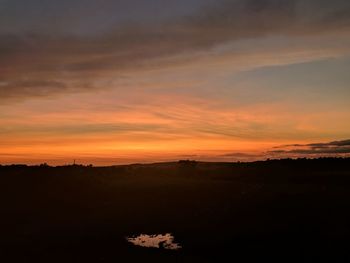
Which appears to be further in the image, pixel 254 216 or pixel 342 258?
pixel 254 216

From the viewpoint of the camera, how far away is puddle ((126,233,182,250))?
30072 millimetres

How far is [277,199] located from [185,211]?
29.8 ft

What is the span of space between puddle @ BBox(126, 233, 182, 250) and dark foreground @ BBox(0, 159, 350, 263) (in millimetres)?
699

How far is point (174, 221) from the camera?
38344 millimetres

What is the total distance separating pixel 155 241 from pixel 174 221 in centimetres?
678

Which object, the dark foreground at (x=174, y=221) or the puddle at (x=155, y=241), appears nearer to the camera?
the dark foreground at (x=174, y=221)

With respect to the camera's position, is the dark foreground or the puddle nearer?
the dark foreground

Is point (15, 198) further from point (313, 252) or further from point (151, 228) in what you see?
point (313, 252)

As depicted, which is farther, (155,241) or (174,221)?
(174,221)

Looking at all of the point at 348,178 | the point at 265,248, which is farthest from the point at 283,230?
the point at 348,178

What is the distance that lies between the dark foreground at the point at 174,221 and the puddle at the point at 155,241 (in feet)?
2.29

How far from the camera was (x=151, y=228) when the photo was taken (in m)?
36.7

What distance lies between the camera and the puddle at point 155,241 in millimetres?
30072

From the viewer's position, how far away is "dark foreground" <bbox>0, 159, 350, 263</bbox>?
27.7m
